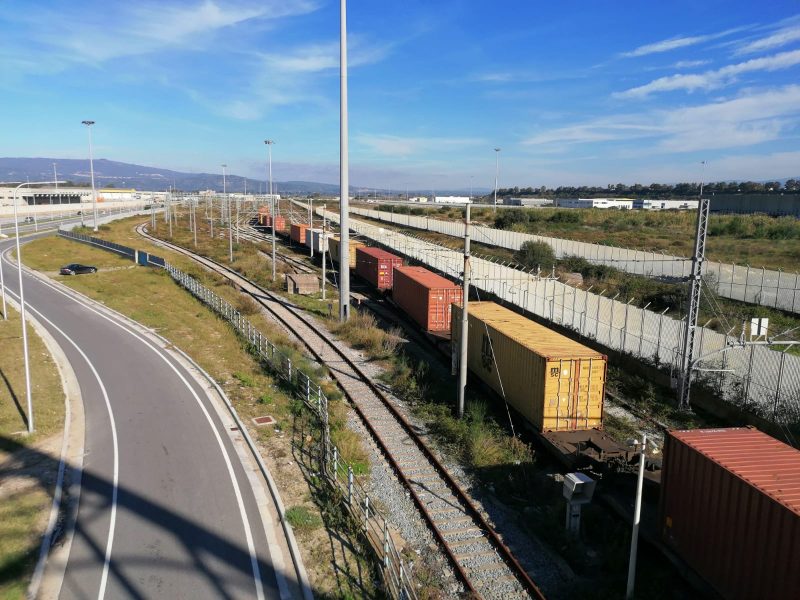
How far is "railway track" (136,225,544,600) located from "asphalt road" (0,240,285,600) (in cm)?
390

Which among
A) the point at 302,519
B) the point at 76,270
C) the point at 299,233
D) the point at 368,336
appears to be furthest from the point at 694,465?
the point at 299,233

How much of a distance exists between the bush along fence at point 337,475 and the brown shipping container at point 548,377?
578 centimetres

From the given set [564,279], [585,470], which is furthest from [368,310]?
[585,470]

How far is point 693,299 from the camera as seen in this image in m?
19.8

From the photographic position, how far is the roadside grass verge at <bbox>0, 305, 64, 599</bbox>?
1168cm

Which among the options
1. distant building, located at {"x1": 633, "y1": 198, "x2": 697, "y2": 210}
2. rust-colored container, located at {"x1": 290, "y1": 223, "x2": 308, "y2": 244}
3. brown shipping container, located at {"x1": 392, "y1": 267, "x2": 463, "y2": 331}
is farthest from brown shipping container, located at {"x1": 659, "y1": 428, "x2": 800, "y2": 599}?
distant building, located at {"x1": 633, "y1": 198, "x2": 697, "y2": 210}

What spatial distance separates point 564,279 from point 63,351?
33.2m

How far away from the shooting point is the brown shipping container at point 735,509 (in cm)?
911

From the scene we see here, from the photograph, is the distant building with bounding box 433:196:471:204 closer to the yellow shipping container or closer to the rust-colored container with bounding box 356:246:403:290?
the rust-colored container with bounding box 356:246:403:290

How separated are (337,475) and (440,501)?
2.85 m

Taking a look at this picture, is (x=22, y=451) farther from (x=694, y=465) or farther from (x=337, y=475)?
(x=694, y=465)

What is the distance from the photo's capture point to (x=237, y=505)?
14.0 metres

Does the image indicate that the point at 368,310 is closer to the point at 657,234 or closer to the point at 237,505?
the point at 237,505

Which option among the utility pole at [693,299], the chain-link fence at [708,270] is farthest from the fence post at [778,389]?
the chain-link fence at [708,270]
